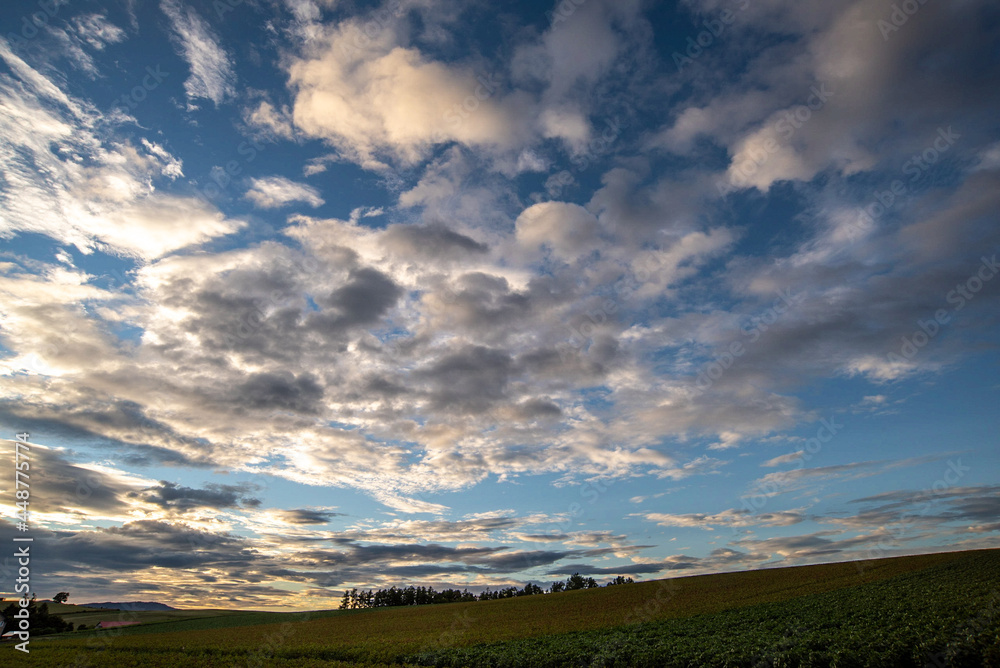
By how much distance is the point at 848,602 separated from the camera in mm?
43219

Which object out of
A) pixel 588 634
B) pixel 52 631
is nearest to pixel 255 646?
pixel 588 634

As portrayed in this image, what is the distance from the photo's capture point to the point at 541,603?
3378 inches

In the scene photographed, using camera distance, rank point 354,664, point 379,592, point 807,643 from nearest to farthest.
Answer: point 807,643
point 354,664
point 379,592

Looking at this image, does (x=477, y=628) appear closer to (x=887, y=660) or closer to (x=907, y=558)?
(x=887, y=660)

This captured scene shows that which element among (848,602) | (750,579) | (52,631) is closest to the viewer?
(848,602)

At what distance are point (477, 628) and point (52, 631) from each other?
104 m

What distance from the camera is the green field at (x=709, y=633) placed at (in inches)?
992

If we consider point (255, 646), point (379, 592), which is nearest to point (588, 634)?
point (255, 646)

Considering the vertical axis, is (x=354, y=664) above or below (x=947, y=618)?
below

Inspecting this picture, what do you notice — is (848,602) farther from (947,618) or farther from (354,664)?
(354,664)

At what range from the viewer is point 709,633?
3675 cm

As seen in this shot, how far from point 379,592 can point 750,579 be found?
14204cm

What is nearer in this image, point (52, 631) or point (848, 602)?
point (848, 602)

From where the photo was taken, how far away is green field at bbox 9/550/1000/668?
25188mm
